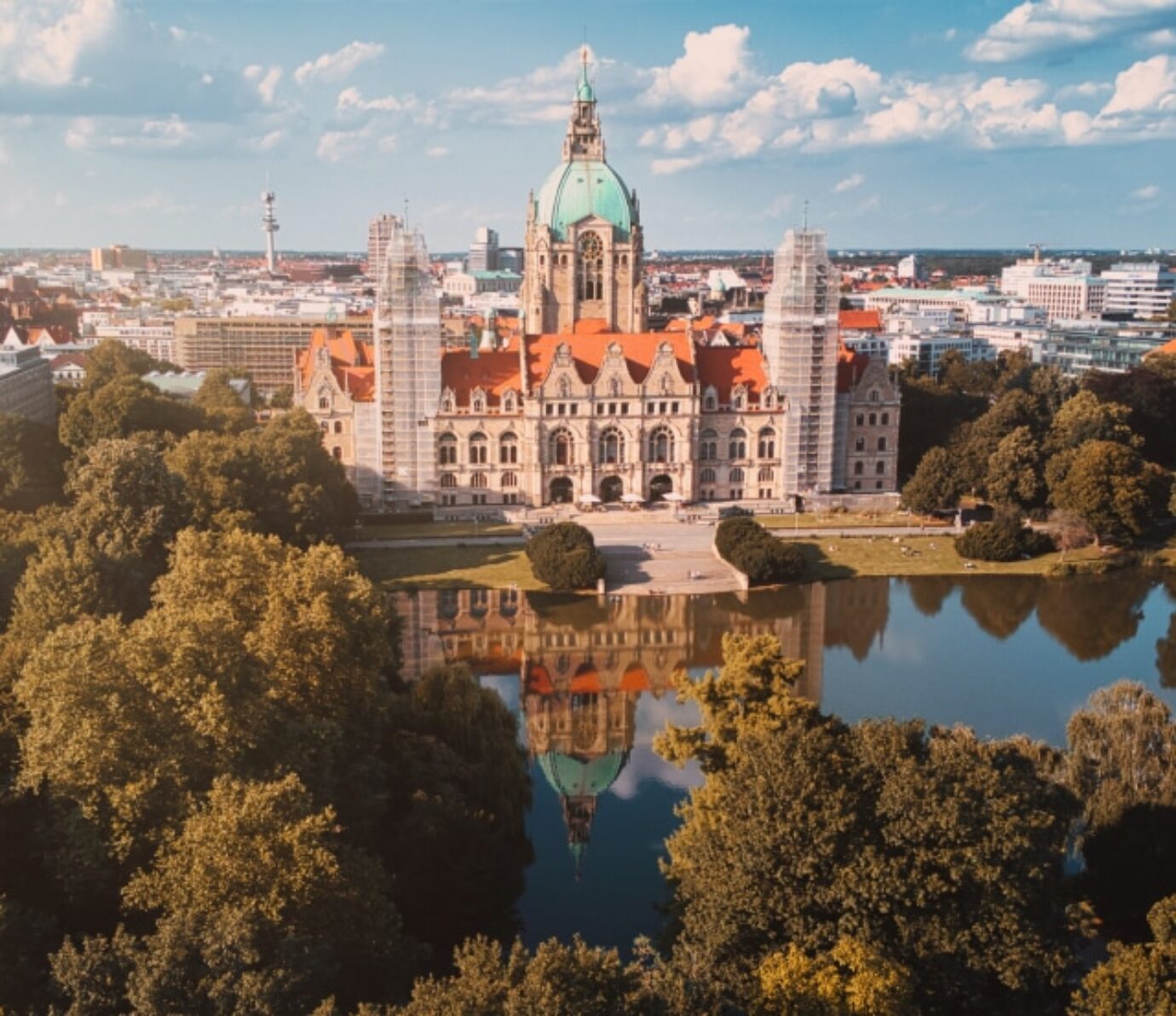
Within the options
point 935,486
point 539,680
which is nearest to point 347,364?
point 935,486

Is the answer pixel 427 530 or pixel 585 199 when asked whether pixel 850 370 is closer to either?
pixel 585 199

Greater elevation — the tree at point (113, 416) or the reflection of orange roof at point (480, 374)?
the reflection of orange roof at point (480, 374)

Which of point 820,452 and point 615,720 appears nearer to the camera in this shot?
point 615,720

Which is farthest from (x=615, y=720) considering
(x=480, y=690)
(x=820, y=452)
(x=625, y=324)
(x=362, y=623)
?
(x=625, y=324)

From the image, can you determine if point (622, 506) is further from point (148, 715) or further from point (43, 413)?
point (148, 715)

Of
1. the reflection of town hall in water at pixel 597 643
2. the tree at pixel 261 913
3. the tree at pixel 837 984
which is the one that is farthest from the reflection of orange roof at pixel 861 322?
the tree at pixel 837 984

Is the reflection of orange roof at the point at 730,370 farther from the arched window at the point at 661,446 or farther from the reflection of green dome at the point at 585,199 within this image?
the reflection of green dome at the point at 585,199
